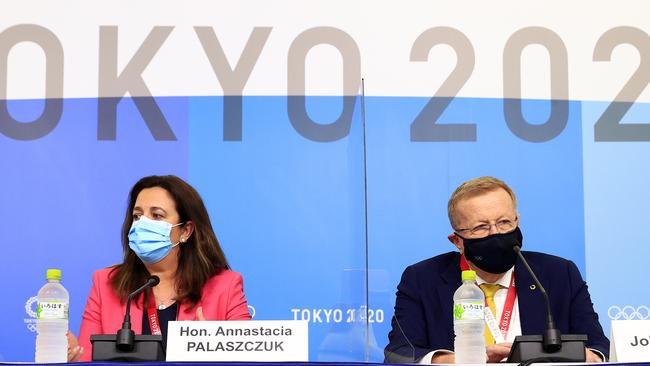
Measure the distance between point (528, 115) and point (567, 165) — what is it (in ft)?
0.85

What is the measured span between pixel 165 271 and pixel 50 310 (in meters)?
0.78

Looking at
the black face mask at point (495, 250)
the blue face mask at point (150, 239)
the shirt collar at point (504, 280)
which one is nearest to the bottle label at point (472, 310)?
the black face mask at point (495, 250)

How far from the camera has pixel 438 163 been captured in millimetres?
3844

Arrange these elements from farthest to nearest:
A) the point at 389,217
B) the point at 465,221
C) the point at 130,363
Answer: the point at 389,217 → the point at 465,221 → the point at 130,363

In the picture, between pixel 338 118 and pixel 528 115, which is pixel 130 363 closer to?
pixel 338 118

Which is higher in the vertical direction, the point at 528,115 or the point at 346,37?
the point at 346,37

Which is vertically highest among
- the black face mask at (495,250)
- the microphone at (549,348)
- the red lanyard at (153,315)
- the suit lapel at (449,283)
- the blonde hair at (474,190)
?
the blonde hair at (474,190)

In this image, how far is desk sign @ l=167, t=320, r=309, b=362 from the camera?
214cm

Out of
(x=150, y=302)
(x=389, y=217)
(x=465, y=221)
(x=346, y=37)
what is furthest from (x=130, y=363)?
(x=346, y=37)

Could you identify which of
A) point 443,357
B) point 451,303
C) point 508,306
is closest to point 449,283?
point 451,303

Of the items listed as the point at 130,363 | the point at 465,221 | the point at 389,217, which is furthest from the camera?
the point at 389,217

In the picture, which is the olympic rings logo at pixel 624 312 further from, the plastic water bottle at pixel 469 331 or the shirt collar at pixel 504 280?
the plastic water bottle at pixel 469 331

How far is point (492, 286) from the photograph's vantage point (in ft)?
9.41

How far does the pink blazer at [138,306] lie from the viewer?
298cm
